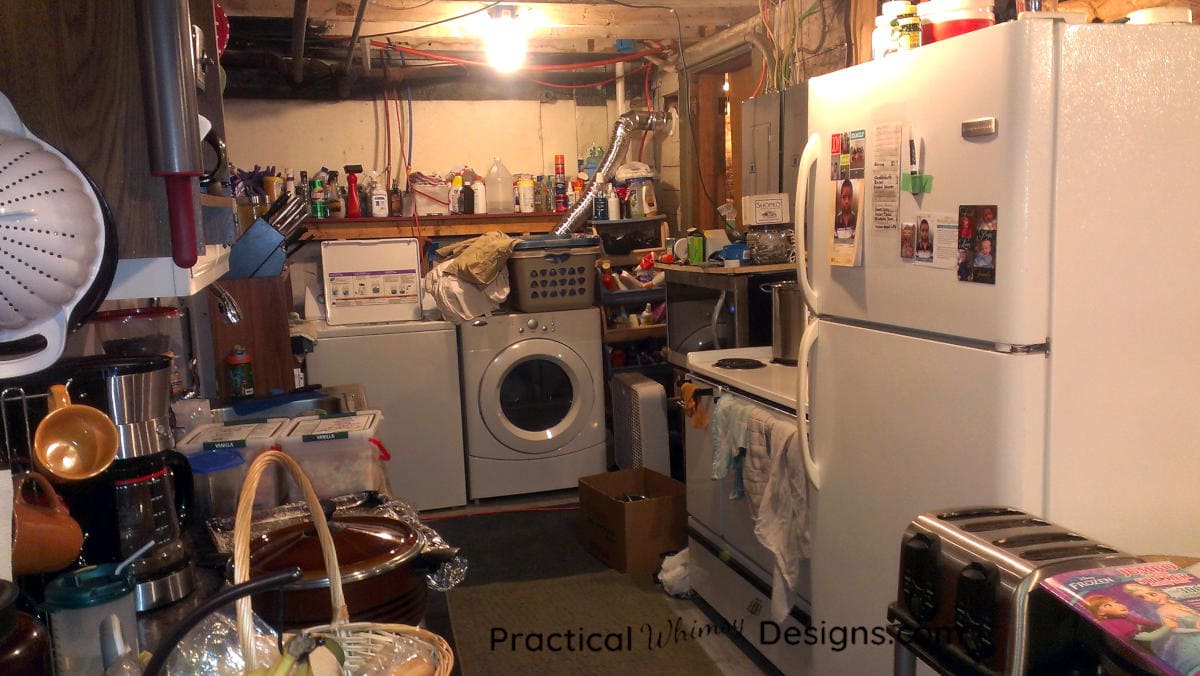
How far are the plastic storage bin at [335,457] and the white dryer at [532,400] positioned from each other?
6.99ft

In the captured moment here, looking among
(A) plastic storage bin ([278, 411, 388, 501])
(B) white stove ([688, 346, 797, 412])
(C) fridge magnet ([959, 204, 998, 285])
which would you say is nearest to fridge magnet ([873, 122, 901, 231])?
(C) fridge magnet ([959, 204, 998, 285])

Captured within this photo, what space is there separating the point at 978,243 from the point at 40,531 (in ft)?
4.87

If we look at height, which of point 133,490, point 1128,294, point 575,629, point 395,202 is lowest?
point 575,629

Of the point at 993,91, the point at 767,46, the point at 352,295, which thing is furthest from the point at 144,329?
the point at 767,46

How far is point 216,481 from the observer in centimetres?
182

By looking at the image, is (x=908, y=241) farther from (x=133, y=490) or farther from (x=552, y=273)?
(x=552, y=273)

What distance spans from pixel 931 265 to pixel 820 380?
1.66 feet

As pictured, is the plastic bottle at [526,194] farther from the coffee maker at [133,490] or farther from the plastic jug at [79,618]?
the plastic jug at [79,618]

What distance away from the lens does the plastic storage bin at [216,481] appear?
1.80 metres

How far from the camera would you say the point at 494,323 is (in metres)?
4.09

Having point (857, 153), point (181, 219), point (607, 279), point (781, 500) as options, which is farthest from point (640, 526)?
point (181, 219)

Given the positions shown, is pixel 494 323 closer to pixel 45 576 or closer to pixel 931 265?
pixel 931 265

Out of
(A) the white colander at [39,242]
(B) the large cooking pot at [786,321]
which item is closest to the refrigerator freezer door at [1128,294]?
(B) the large cooking pot at [786,321]

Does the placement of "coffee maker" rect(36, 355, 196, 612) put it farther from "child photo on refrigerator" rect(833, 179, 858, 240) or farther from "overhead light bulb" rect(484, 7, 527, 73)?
"overhead light bulb" rect(484, 7, 527, 73)
